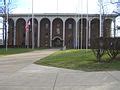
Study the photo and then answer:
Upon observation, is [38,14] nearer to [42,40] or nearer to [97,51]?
[42,40]

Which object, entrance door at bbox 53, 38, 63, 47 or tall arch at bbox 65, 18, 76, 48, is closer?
tall arch at bbox 65, 18, 76, 48

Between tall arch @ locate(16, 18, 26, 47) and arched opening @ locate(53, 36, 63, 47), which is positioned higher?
tall arch @ locate(16, 18, 26, 47)

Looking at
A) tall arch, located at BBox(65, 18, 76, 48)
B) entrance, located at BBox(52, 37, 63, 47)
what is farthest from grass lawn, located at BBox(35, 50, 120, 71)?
entrance, located at BBox(52, 37, 63, 47)

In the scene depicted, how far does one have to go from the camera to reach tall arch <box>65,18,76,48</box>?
4945 inches

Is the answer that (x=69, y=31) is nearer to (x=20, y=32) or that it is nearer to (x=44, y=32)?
(x=44, y=32)

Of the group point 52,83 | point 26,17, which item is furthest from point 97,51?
point 26,17

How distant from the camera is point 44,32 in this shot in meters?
129

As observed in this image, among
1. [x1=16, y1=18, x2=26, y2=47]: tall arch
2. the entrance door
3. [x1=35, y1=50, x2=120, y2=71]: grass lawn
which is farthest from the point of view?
the entrance door

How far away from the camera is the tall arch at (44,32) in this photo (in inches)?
5034

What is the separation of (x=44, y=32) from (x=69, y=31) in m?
9.22

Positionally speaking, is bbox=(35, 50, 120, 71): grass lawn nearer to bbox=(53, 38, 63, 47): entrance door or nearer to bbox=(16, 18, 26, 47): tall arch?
bbox=(16, 18, 26, 47): tall arch

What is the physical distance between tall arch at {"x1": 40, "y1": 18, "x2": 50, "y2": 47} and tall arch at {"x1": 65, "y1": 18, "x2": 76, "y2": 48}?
6637mm

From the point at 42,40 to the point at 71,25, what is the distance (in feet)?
39.8

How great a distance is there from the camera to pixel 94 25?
411ft
